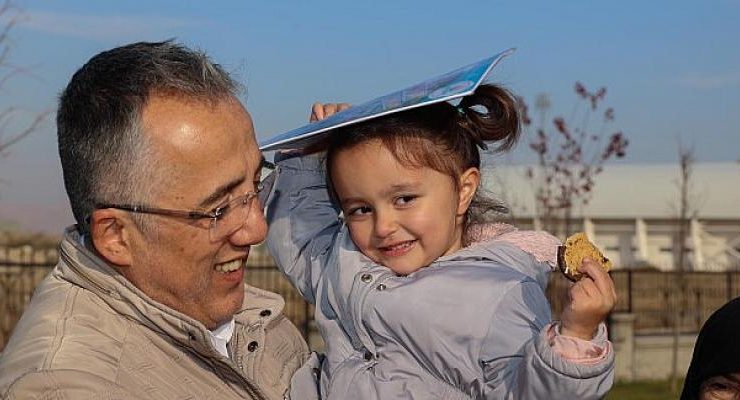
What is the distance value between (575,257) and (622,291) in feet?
62.2

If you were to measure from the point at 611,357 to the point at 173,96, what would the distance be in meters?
1.26

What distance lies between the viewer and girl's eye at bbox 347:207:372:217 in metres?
3.85

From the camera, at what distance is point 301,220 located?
425cm

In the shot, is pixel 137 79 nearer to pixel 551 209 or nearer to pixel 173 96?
pixel 173 96

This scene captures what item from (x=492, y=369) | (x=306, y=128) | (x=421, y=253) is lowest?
(x=492, y=369)

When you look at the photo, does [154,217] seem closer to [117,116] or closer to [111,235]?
[111,235]

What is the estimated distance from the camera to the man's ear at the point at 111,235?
3.38 meters

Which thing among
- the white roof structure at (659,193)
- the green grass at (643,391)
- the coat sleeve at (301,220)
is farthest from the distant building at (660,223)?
the coat sleeve at (301,220)

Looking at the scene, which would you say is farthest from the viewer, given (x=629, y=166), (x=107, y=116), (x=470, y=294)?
(x=629, y=166)

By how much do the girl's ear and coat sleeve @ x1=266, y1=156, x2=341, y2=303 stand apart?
477 mm

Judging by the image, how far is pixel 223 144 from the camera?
3.39 metres

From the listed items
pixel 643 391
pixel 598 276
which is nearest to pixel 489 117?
pixel 598 276

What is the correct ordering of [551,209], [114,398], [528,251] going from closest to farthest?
[114,398] < [528,251] < [551,209]

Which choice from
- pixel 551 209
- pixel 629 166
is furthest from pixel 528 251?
pixel 629 166
